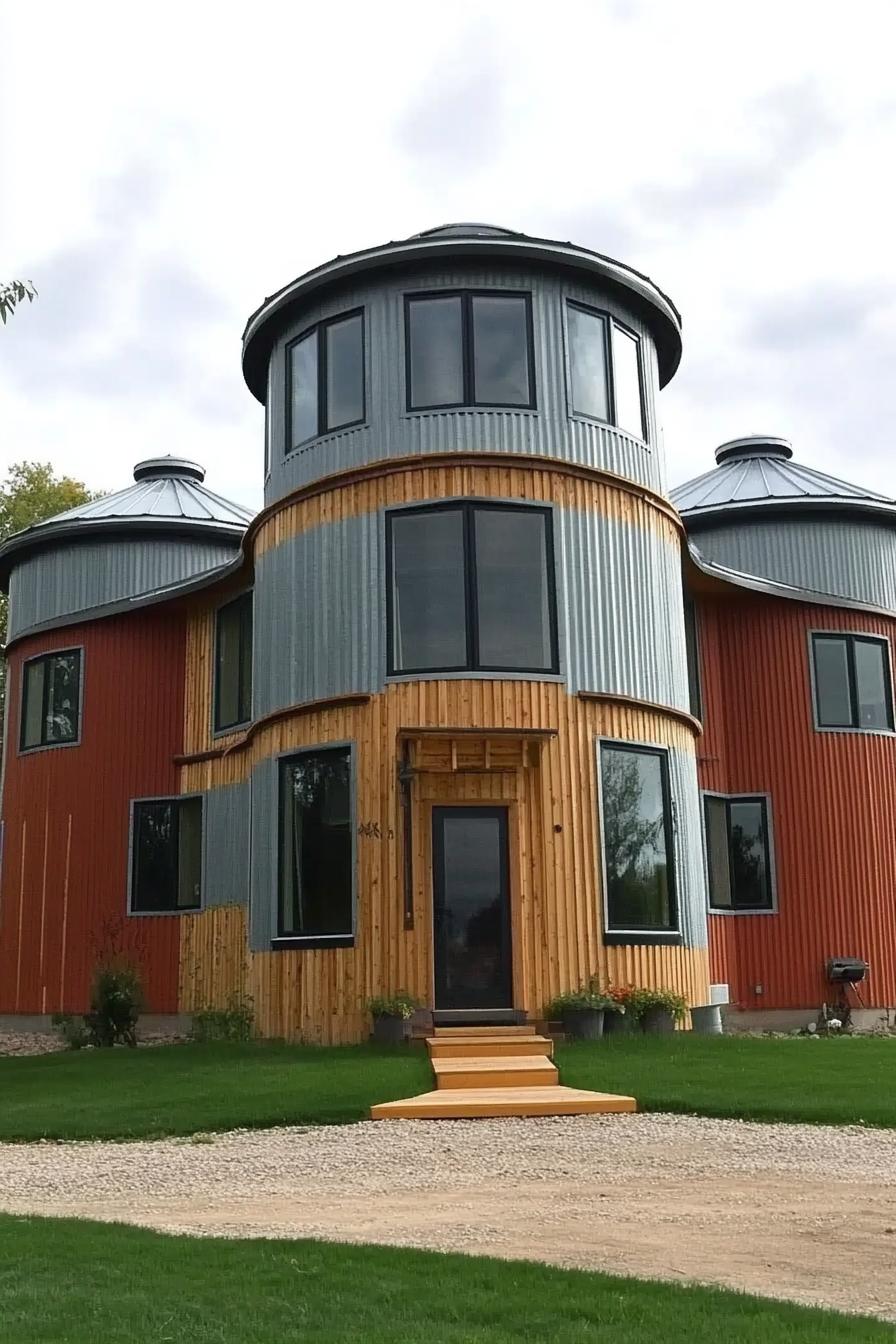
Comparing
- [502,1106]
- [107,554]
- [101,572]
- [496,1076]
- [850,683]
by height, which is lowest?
[502,1106]

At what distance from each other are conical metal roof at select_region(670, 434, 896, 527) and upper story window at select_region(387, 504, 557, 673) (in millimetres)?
8013


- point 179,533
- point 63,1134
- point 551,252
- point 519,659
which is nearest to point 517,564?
point 519,659

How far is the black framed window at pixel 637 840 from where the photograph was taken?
1565 centimetres

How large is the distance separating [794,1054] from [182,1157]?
6.56 m

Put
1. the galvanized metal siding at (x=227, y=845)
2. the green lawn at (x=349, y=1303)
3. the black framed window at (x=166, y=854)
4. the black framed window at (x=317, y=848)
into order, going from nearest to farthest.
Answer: the green lawn at (x=349, y=1303)
the black framed window at (x=317, y=848)
the galvanized metal siding at (x=227, y=845)
the black framed window at (x=166, y=854)

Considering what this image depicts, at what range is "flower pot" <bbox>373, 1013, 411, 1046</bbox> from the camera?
14656 mm

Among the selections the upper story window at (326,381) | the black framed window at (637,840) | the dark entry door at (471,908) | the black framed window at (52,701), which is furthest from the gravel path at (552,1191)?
the black framed window at (52,701)

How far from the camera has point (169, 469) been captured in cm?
2667

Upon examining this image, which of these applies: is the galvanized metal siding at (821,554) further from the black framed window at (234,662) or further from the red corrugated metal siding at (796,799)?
the black framed window at (234,662)

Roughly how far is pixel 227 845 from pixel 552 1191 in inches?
480

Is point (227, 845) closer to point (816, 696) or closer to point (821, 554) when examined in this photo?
point (816, 696)

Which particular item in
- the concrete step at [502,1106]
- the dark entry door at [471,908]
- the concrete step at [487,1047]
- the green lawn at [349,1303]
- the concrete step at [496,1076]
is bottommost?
the green lawn at [349,1303]

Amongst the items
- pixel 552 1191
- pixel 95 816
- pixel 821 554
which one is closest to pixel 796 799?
pixel 821 554

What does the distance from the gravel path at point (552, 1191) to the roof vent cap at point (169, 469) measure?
1760 centimetres
